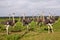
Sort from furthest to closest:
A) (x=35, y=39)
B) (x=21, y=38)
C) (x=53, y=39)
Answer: (x=21, y=38), (x=35, y=39), (x=53, y=39)

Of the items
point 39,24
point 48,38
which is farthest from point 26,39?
point 39,24

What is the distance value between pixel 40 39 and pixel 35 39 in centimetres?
44

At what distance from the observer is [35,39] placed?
53.6 ft

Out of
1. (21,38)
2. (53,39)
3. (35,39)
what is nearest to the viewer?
(53,39)

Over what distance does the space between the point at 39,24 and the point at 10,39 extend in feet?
48.1

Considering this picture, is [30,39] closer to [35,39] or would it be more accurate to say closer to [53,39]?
[35,39]

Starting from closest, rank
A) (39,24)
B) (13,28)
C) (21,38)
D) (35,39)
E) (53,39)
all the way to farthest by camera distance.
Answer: (53,39) < (35,39) < (21,38) < (13,28) < (39,24)

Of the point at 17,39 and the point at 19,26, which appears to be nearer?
the point at 17,39

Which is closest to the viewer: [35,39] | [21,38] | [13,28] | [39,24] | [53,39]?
[53,39]

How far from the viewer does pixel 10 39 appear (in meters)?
16.3

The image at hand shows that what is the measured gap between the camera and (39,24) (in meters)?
30.7

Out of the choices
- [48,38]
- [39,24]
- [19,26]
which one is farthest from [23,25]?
[48,38]

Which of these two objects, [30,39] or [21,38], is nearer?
[30,39]

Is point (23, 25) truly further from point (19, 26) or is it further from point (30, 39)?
point (30, 39)
